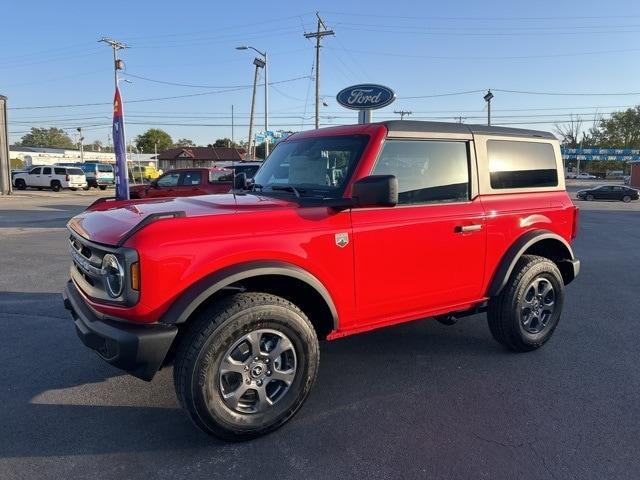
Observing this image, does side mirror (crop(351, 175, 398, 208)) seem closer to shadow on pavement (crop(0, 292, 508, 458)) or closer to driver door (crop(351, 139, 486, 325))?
driver door (crop(351, 139, 486, 325))

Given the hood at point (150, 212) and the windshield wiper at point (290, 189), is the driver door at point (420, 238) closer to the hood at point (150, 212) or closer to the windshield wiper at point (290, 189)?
the windshield wiper at point (290, 189)

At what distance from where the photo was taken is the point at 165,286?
2.61 meters

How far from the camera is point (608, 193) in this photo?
122ft

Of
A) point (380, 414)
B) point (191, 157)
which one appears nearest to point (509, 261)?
point (380, 414)

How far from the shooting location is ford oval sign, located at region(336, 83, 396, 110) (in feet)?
55.2

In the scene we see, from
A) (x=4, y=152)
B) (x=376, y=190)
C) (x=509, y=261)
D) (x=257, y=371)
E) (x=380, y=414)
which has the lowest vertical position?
(x=380, y=414)

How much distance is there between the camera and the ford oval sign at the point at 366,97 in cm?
1683

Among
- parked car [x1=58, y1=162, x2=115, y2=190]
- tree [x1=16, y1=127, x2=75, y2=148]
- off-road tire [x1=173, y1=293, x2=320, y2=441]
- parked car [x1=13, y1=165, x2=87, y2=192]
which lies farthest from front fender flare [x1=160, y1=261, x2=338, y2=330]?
tree [x1=16, y1=127, x2=75, y2=148]

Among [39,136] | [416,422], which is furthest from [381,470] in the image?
[39,136]

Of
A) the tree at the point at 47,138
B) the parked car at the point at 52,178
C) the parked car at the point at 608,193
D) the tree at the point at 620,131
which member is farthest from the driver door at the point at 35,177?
the tree at the point at 47,138

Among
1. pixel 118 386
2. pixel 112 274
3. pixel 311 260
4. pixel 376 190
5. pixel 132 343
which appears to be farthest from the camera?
pixel 118 386

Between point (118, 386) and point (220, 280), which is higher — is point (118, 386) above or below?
below

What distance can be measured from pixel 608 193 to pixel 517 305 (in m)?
39.3

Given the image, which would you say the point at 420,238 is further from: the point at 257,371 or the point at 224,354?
the point at 224,354
